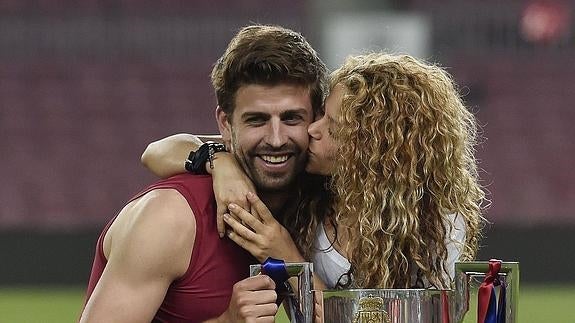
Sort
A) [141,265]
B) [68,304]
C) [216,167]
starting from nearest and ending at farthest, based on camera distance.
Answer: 1. [141,265]
2. [216,167]
3. [68,304]

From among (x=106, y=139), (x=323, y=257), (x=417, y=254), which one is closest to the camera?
(x=417, y=254)

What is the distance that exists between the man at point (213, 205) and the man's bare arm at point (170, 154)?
0.24 m

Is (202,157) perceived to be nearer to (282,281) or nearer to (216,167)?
(216,167)

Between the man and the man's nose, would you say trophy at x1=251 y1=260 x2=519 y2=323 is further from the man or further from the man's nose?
the man's nose

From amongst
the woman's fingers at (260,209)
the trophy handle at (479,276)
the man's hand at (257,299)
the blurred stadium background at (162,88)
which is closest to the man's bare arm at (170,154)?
the woman's fingers at (260,209)

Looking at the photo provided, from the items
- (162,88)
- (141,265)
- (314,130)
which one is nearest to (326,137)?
(314,130)

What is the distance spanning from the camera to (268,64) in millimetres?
3574

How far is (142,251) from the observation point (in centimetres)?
337

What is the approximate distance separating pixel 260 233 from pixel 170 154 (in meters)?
0.63

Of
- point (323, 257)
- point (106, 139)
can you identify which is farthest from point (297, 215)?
point (106, 139)

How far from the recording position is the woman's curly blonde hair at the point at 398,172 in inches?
132

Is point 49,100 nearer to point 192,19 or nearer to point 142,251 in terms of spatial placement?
point 192,19

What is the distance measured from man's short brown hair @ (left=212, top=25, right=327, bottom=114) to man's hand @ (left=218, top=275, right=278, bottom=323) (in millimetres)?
756

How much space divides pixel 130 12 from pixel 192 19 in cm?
74
